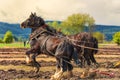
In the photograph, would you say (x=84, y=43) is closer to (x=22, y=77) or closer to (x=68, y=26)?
(x=22, y=77)

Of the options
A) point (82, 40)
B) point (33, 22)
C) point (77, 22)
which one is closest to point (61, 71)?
point (82, 40)

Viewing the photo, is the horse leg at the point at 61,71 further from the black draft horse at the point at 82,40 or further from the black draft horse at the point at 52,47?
the black draft horse at the point at 82,40

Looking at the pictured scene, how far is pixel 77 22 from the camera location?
5044 inches

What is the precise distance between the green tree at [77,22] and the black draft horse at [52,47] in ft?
358

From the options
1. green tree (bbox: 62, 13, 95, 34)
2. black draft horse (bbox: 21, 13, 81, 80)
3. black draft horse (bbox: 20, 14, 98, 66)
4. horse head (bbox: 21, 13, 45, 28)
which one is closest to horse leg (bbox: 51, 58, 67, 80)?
black draft horse (bbox: 21, 13, 81, 80)

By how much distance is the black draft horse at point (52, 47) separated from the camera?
47.3 feet

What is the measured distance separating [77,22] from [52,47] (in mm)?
113583

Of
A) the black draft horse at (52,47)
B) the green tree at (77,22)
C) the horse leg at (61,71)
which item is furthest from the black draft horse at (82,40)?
the green tree at (77,22)

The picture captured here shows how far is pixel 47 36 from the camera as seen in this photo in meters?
15.7

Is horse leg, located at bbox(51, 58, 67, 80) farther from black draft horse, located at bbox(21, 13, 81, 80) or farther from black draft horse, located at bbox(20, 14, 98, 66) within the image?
black draft horse, located at bbox(20, 14, 98, 66)

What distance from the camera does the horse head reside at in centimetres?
1655

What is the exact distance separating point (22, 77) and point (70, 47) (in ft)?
7.46

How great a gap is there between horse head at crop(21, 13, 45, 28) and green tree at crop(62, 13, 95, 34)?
357ft

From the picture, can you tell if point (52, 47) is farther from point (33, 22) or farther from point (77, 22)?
point (77, 22)
